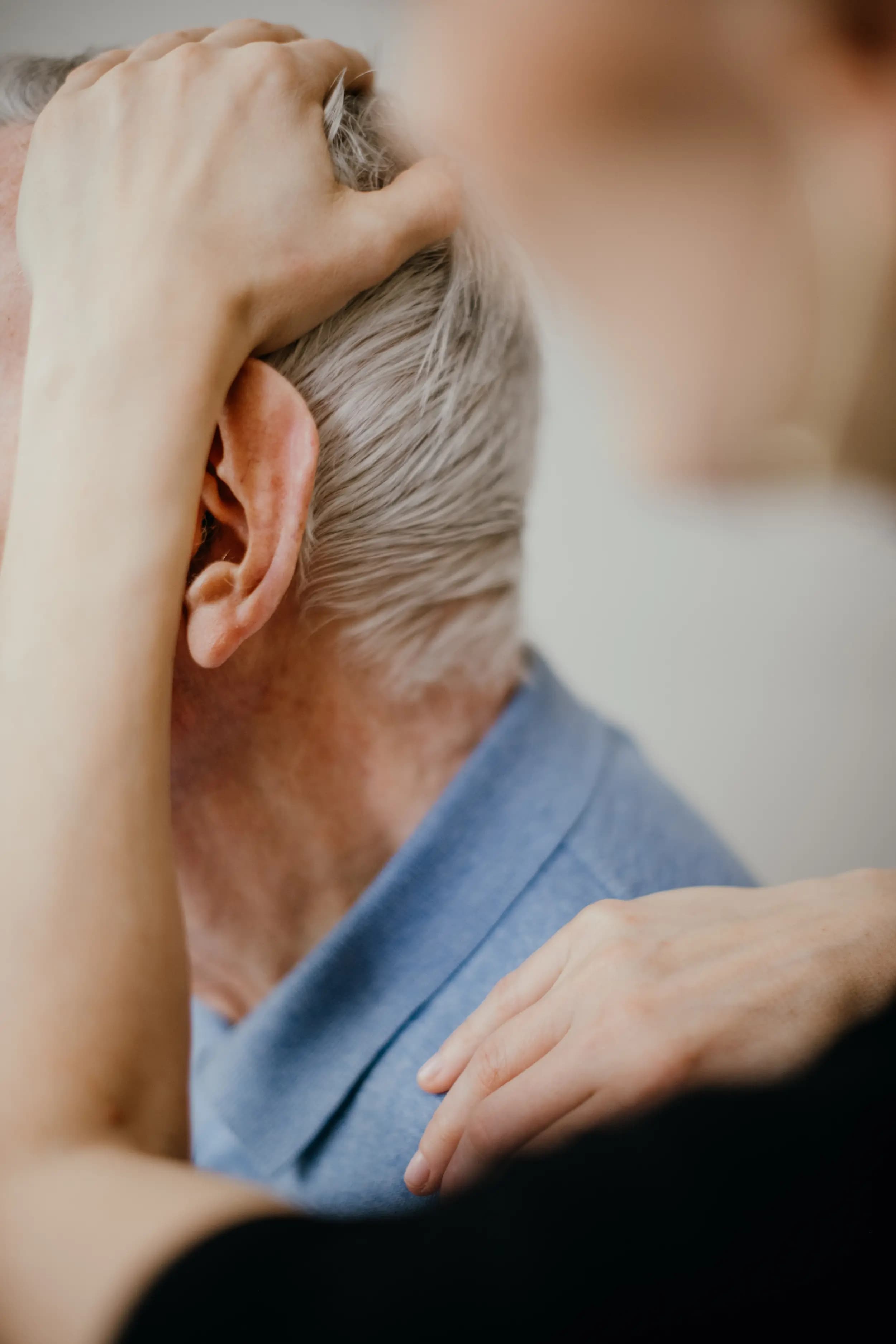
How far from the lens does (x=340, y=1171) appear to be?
22.6 inches

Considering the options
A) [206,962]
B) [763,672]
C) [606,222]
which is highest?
[606,222]

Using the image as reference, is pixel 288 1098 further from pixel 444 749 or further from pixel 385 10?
pixel 385 10

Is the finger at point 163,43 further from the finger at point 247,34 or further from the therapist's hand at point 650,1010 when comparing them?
the therapist's hand at point 650,1010

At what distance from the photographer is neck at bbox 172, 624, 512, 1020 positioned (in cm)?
61

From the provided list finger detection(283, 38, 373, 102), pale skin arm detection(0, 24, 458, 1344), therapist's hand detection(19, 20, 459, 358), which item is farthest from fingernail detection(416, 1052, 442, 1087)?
finger detection(283, 38, 373, 102)

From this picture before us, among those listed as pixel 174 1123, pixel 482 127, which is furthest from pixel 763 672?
pixel 174 1123

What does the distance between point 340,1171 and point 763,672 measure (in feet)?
1.63

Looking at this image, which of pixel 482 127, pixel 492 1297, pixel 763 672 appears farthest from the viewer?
pixel 763 672

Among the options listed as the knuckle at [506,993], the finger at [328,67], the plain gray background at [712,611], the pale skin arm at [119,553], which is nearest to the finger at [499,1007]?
the knuckle at [506,993]

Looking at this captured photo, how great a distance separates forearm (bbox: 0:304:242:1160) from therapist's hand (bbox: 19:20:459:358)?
0.03 m

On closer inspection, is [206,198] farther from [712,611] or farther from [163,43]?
[712,611]

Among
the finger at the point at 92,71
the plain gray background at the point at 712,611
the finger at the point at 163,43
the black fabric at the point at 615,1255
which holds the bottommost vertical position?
the plain gray background at the point at 712,611

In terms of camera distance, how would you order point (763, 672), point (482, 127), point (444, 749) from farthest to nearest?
point (763, 672), point (444, 749), point (482, 127)

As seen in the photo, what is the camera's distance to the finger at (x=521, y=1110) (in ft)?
1.35
